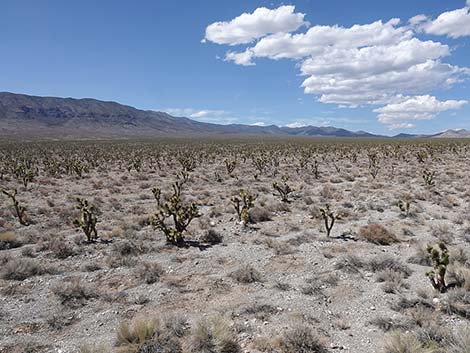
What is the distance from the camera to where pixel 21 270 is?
8.40m

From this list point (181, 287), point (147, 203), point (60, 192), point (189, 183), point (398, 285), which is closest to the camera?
point (398, 285)

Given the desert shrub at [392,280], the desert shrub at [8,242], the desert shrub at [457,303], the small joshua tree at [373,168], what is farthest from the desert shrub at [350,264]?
the small joshua tree at [373,168]

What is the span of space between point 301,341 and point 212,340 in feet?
4.35

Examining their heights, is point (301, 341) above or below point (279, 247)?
below

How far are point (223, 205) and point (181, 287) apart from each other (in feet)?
27.1

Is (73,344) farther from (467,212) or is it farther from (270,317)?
(467,212)

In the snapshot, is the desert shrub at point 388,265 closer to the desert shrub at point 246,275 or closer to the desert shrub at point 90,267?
the desert shrub at point 246,275

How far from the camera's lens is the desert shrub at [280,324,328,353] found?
5.31 m

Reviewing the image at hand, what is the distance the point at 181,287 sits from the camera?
7766 millimetres

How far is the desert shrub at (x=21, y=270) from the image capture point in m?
8.28

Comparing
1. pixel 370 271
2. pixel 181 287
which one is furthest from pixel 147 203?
pixel 370 271

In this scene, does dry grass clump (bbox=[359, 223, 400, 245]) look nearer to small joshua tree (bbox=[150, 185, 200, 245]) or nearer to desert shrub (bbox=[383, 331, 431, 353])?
desert shrub (bbox=[383, 331, 431, 353])

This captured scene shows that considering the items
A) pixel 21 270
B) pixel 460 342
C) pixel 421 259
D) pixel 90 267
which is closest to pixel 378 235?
pixel 421 259

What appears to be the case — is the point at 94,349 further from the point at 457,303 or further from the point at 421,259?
the point at 421,259
